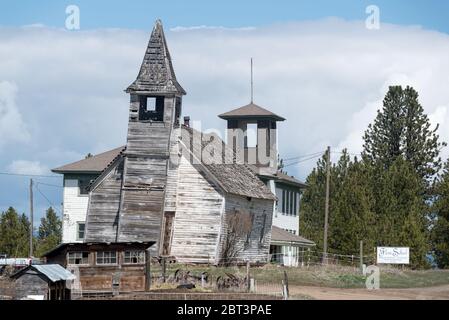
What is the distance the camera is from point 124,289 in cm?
5141

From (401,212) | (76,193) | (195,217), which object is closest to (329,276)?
(195,217)

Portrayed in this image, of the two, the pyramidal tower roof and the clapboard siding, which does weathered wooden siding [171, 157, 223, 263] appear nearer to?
the pyramidal tower roof

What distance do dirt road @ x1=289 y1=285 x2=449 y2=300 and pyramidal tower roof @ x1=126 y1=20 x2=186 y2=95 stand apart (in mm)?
15550

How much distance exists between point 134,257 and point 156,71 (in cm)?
1589

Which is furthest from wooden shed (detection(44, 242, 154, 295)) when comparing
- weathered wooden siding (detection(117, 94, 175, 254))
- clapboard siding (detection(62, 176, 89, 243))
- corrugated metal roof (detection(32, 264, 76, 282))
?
clapboard siding (detection(62, 176, 89, 243))

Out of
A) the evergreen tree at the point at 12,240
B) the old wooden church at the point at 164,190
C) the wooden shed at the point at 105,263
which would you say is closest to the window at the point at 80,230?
the evergreen tree at the point at 12,240

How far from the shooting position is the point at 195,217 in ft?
211

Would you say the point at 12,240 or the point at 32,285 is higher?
the point at 12,240

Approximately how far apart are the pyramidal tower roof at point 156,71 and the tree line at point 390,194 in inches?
701

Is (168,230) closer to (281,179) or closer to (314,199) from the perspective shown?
(281,179)

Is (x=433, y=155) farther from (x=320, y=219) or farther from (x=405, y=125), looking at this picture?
(x=320, y=219)

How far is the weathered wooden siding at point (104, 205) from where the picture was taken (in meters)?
64.8
